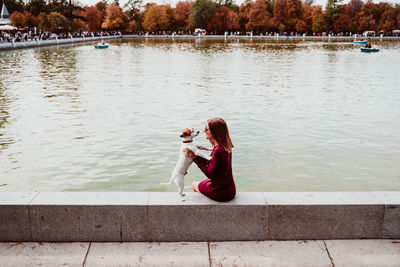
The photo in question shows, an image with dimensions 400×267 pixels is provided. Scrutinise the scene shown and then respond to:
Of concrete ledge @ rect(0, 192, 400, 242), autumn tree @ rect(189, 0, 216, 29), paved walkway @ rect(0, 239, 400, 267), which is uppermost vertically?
autumn tree @ rect(189, 0, 216, 29)

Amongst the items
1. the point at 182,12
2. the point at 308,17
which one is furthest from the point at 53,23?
the point at 308,17

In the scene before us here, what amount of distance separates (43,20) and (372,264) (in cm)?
8645

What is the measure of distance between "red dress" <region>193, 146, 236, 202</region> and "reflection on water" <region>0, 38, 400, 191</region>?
3783 mm

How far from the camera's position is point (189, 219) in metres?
4.45

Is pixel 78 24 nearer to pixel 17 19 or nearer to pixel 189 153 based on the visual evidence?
pixel 17 19

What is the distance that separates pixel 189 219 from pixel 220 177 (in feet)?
1.92

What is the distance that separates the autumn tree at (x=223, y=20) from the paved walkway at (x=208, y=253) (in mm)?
114151

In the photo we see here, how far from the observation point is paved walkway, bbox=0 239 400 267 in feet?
13.2

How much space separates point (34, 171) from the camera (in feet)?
30.2

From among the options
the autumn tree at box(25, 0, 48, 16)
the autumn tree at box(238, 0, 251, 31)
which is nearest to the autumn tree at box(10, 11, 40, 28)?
the autumn tree at box(25, 0, 48, 16)

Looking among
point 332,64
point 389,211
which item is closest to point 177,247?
point 389,211

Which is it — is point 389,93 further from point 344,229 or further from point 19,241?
point 19,241

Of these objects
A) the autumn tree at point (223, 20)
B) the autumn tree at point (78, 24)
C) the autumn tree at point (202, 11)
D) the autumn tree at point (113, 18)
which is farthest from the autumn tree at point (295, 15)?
the autumn tree at point (78, 24)

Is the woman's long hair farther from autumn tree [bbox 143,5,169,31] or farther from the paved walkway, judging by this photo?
autumn tree [bbox 143,5,169,31]
